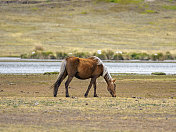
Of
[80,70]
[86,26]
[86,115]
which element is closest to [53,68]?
[80,70]

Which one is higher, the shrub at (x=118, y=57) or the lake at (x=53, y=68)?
the lake at (x=53, y=68)

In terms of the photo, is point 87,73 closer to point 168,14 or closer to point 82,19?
point 82,19

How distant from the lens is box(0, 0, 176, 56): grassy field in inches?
2672

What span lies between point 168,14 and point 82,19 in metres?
20.6

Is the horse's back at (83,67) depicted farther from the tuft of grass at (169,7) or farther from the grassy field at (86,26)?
the tuft of grass at (169,7)

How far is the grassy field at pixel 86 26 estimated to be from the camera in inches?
2672

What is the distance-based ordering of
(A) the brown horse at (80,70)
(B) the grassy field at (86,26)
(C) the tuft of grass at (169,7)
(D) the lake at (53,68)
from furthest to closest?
(C) the tuft of grass at (169,7)
(B) the grassy field at (86,26)
(D) the lake at (53,68)
(A) the brown horse at (80,70)

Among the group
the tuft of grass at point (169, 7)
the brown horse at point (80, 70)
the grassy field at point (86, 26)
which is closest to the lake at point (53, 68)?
the brown horse at point (80, 70)

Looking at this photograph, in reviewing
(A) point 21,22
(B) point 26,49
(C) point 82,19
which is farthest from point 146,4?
(B) point 26,49

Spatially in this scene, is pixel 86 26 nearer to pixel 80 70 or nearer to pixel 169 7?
pixel 169 7

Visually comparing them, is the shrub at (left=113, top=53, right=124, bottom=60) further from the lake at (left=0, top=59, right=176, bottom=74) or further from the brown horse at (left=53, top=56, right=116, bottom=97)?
the brown horse at (left=53, top=56, right=116, bottom=97)

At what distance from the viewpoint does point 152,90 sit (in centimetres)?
1981

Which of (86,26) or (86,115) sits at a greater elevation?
(86,115)

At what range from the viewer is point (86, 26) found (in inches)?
3578
